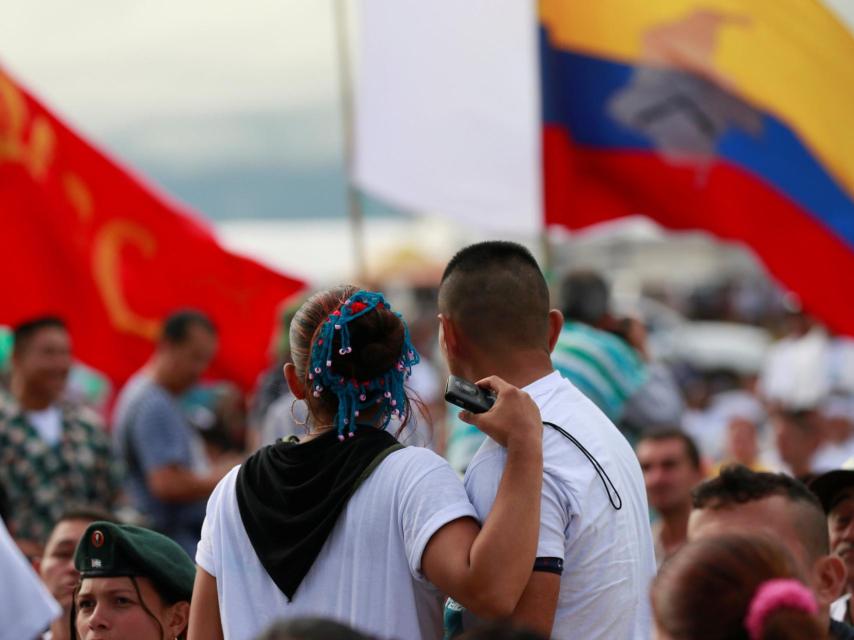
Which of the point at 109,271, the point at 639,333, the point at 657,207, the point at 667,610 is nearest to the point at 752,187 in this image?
the point at 657,207

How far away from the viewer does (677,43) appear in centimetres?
798

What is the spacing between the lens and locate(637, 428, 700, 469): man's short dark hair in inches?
261

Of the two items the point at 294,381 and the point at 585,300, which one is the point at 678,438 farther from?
the point at 294,381

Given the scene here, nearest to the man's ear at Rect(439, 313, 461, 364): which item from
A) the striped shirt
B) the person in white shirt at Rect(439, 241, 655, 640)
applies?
the person in white shirt at Rect(439, 241, 655, 640)

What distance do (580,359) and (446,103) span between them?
285cm

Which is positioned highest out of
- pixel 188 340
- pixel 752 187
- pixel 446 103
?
pixel 446 103

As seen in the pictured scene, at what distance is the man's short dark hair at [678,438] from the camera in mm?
6617

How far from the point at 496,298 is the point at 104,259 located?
16.8ft

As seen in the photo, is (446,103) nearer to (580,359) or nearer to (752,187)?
(752,187)

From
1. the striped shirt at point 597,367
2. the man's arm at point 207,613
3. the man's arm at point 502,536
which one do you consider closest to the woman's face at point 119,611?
the man's arm at point 207,613

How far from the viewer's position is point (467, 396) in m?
3.20

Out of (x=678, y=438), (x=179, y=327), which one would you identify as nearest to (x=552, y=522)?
(x=678, y=438)

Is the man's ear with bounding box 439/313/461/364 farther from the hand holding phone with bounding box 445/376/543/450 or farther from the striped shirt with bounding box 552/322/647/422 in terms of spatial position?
the striped shirt with bounding box 552/322/647/422

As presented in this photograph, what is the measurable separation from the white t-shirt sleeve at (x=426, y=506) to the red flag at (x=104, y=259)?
4.70 meters
